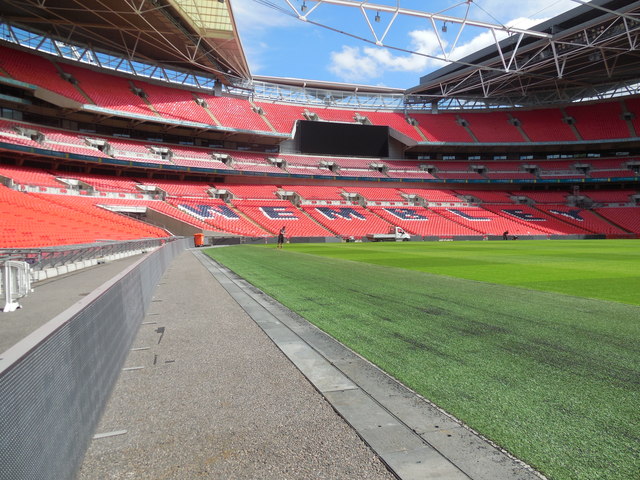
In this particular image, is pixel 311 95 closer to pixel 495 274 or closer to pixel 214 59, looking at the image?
pixel 214 59

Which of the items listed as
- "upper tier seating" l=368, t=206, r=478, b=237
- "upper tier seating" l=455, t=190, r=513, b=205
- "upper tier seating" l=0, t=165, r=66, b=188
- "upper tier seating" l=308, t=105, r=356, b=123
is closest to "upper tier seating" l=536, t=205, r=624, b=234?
"upper tier seating" l=455, t=190, r=513, b=205

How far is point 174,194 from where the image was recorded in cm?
4381

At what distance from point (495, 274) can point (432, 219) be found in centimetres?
3654

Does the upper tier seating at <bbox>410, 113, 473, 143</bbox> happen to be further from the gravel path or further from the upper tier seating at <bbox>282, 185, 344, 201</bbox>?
the gravel path

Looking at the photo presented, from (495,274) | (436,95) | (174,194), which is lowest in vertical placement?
(495,274)

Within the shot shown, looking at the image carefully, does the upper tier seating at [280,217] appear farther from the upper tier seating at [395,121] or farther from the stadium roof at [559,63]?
the upper tier seating at [395,121]

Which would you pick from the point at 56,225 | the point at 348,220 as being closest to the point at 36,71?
the point at 56,225

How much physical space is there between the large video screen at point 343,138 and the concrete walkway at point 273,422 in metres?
A: 53.7

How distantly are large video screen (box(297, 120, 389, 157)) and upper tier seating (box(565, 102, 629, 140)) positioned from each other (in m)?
27.5

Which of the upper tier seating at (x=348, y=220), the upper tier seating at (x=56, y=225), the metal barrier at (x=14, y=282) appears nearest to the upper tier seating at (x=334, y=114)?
the upper tier seating at (x=348, y=220)

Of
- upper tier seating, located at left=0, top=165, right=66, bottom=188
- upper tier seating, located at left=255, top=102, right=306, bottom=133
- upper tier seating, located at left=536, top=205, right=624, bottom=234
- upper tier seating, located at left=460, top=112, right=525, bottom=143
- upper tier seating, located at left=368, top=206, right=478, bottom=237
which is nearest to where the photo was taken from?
upper tier seating, located at left=0, top=165, right=66, bottom=188

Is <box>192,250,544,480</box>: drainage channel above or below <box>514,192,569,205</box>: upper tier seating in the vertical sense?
below

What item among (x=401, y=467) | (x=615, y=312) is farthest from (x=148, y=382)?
(x=615, y=312)

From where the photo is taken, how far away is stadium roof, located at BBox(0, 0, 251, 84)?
3347 centimetres
